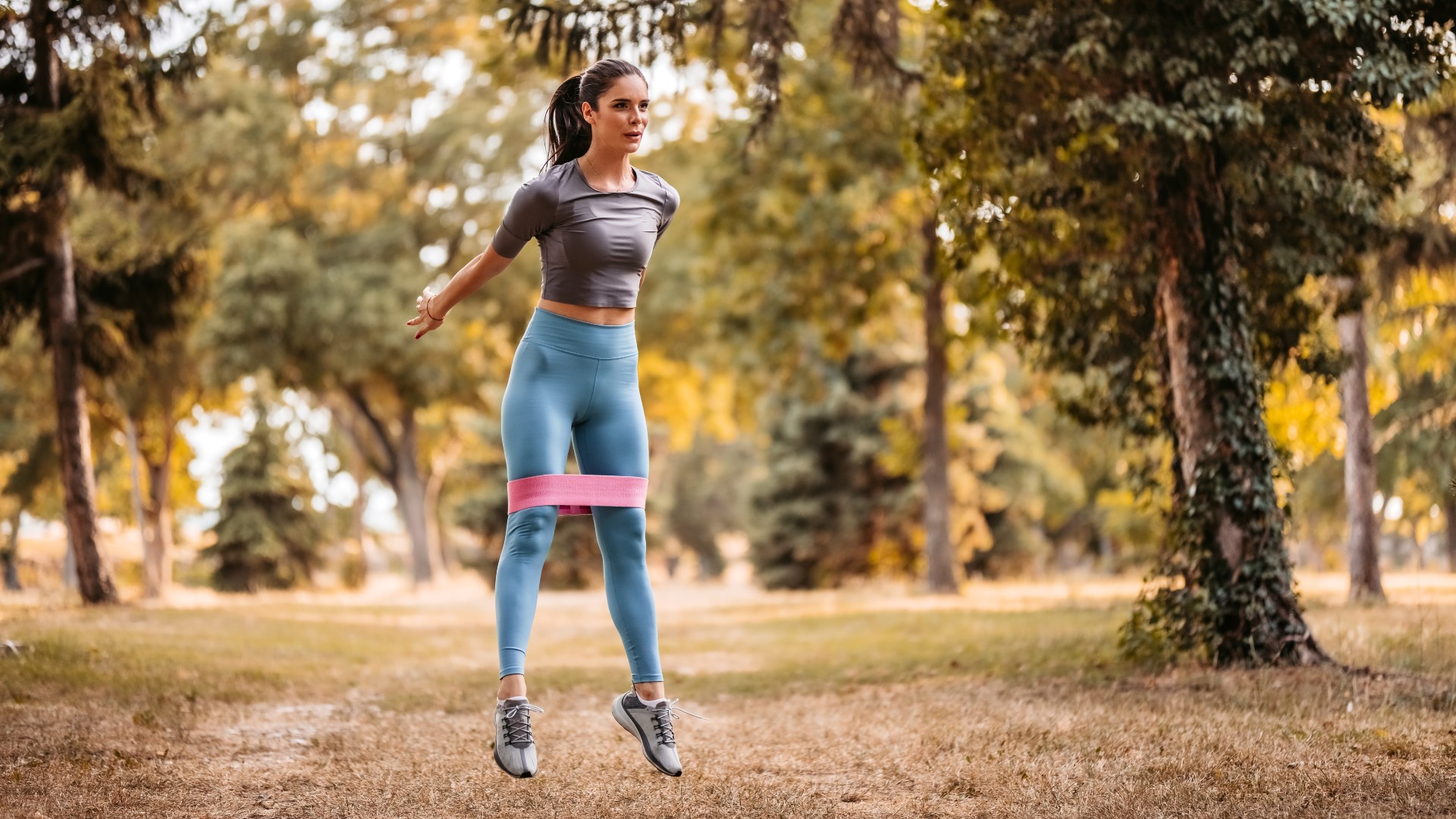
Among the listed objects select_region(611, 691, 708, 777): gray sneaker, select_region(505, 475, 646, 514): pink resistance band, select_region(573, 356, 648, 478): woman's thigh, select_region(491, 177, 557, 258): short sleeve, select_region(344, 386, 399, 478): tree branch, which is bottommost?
select_region(611, 691, 708, 777): gray sneaker

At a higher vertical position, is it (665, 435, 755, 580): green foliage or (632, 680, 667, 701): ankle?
(665, 435, 755, 580): green foliage

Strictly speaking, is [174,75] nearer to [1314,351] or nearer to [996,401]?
[1314,351]

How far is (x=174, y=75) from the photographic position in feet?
40.0

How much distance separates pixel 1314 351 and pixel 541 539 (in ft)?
25.8

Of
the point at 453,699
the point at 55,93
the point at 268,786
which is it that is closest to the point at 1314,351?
the point at 453,699

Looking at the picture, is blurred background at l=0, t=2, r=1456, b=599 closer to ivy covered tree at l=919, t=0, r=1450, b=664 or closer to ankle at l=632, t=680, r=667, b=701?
ivy covered tree at l=919, t=0, r=1450, b=664

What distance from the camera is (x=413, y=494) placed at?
95.0ft

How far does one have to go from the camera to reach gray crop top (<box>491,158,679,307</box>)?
417 centimetres

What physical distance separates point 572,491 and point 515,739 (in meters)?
0.84

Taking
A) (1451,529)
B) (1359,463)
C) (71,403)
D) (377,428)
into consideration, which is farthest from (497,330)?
(1451,529)

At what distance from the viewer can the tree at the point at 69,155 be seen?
35.9ft

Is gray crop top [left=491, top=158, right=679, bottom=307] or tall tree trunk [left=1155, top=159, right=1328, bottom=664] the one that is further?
tall tree trunk [left=1155, top=159, right=1328, bottom=664]

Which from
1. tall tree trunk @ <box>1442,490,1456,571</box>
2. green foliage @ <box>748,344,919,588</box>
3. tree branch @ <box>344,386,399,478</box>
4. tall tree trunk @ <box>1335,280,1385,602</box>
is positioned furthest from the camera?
tree branch @ <box>344,386,399,478</box>

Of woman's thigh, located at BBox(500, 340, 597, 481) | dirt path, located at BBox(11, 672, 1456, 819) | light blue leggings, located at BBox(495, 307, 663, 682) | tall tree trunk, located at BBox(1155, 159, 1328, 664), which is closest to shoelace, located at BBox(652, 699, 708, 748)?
light blue leggings, located at BBox(495, 307, 663, 682)
